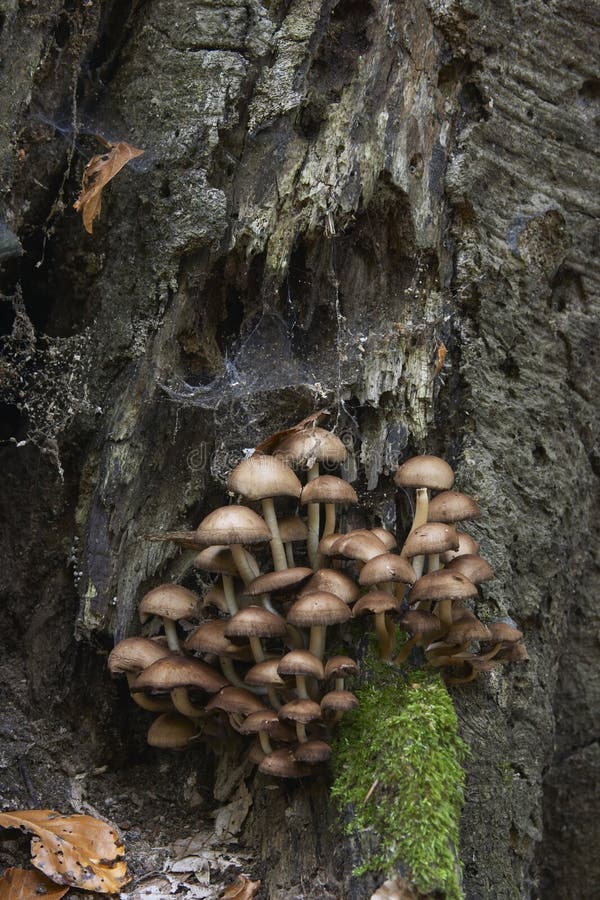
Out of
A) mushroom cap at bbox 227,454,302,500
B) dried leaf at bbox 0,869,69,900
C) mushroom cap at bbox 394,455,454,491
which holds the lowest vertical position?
dried leaf at bbox 0,869,69,900

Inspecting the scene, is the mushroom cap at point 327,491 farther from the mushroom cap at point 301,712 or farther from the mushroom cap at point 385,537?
the mushroom cap at point 301,712

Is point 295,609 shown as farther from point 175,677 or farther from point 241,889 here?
point 241,889

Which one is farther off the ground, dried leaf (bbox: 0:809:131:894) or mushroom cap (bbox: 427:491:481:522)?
mushroom cap (bbox: 427:491:481:522)

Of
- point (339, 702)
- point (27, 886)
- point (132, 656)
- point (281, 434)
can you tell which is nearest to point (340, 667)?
point (339, 702)

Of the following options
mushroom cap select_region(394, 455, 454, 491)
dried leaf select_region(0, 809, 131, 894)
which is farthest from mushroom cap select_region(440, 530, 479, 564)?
dried leaf select_region(0, 809, 131, 894)

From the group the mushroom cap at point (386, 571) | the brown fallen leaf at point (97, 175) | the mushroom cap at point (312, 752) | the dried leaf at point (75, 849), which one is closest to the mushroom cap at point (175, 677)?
the mushroom cap at point (312, 752)

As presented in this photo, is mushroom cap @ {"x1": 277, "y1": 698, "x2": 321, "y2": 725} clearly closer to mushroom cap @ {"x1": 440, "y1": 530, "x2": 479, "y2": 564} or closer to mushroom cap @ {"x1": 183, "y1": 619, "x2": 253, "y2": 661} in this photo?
mushroom cap @ {"x1": 183, "y1": 619, "x2": 253, "y2": 661}

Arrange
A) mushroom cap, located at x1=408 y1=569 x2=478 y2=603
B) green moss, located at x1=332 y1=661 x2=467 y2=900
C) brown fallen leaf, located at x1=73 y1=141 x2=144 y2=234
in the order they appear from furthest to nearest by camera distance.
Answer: brown fallen leaf, located at x1=73 y1=141 x2=144 y2=234 < mushroom cap, located at x1=408 y1=569 x2=478 y2=603 < green moss, located at x1=332 y1=661 x2=467 y2=900

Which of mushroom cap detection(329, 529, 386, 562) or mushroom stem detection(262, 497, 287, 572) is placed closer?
mushroom cap detection(329, 529, 386, 562)
